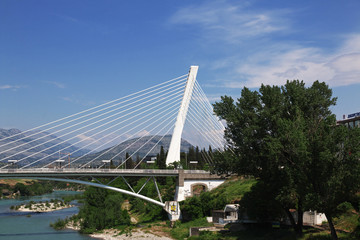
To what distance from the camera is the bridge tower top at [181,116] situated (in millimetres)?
54250

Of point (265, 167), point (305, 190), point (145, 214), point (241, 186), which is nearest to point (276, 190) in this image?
point (265, 167)

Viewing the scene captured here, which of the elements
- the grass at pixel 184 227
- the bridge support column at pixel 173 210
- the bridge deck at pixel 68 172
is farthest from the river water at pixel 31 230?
the grass at pixel 184 227

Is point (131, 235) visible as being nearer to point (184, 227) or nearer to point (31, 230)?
point (184, 227)

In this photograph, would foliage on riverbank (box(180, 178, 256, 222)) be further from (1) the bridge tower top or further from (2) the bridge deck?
(1) the bridge tower top

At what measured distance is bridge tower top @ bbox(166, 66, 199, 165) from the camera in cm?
5425

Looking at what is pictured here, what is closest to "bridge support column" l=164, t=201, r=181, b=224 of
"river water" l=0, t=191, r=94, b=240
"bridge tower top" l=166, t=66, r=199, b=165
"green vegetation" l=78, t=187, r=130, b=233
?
"green vegetation" l=78, t=187, r=130, b=233

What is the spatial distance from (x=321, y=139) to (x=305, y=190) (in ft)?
11.8

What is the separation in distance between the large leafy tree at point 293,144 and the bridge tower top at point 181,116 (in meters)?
20.2

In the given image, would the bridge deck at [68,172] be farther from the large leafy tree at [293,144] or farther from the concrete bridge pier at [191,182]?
the large leafy tree at [293,144]

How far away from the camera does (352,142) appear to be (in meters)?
25.6

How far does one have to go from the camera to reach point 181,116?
5425 cm

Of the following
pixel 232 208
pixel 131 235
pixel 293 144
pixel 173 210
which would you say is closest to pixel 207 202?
pixel 173 210

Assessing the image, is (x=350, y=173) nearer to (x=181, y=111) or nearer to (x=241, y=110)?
(x=241, y=110)

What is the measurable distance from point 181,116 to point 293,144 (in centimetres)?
2947
